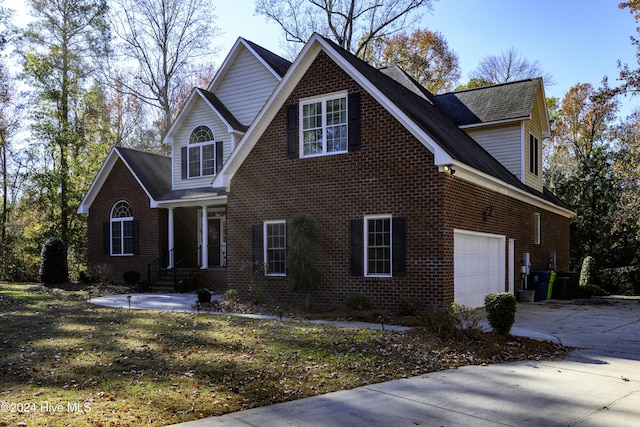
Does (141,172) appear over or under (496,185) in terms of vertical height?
over

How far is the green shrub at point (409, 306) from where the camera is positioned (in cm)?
1184

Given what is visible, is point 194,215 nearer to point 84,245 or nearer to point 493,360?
point 84,245

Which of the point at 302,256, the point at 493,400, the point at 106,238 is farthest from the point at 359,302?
the point at 106,238

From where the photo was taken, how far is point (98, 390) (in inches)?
241

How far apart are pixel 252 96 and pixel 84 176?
1292cm

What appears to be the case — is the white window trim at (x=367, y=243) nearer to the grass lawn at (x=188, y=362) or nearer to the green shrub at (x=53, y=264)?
the grass lawn at (x=188, y=362)

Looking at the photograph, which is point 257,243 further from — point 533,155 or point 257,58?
point 533,155

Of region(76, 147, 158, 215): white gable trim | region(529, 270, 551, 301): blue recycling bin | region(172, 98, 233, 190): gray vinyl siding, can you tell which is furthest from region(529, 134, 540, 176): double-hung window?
region(76, 147, 158, 215): white gable trim

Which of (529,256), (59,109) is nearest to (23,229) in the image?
(59,109)

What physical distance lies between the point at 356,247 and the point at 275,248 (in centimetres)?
265

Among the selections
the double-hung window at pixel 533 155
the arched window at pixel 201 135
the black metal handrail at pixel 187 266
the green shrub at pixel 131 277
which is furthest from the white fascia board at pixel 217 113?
the double-hung window at pixel 533 155

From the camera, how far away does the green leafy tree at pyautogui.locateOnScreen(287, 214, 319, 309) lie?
1320cm

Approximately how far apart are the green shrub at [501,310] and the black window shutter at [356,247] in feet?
13.5

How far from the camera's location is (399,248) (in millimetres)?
12531
